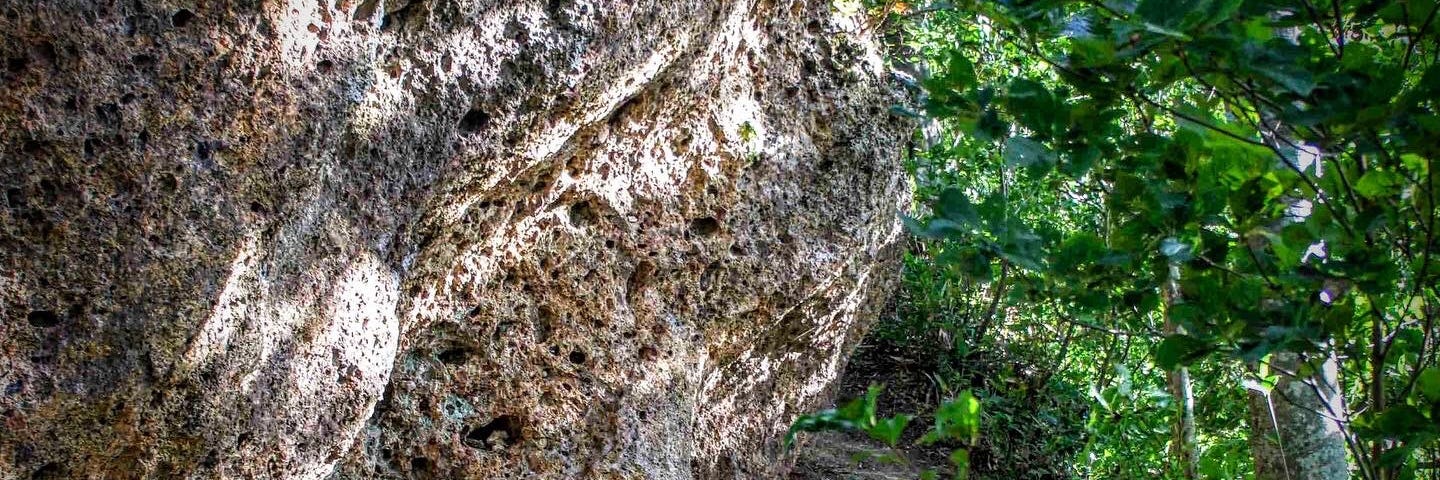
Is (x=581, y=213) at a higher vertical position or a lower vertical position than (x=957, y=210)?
higher

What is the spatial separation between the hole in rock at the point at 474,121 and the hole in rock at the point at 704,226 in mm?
1064

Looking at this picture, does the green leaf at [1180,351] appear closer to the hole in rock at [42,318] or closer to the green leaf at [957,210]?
the green leaf at [957,210]

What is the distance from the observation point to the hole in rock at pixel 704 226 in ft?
12.3

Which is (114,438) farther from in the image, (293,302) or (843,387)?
(843,387)

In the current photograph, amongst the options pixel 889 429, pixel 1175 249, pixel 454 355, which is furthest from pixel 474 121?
pixel 1175 249

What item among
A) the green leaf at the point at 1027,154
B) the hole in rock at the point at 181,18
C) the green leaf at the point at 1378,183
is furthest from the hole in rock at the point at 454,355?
the green leaf at the point at 1378,183

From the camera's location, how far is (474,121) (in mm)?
2838

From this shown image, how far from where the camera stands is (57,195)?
7.27 ft

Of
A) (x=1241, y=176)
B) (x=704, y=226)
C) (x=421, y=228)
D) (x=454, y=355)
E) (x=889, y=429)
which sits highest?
(x=704, y=226)

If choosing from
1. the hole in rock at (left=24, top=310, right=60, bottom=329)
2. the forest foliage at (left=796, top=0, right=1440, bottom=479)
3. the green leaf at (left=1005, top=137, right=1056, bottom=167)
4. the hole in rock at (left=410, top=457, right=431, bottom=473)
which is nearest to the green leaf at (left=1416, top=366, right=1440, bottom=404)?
the forest foliage at (left=796, top=0, right=1440, bottom=479)

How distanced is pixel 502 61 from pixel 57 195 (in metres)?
1.02

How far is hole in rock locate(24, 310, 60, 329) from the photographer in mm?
2264

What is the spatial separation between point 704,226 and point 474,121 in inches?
44.2

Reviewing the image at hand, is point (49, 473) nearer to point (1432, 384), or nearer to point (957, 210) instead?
point (957, 210)
